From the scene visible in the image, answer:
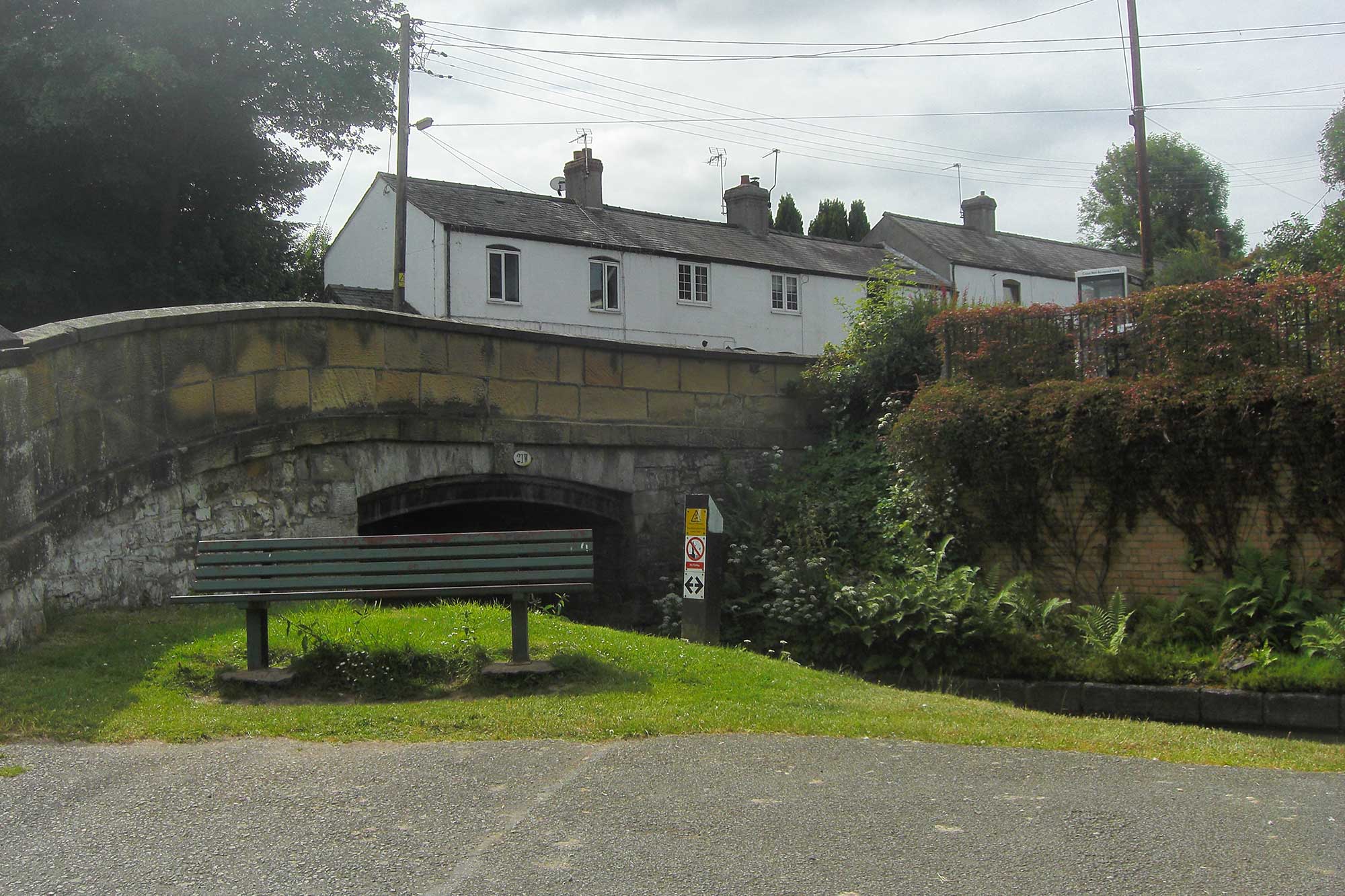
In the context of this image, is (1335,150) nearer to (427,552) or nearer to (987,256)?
(987,256)

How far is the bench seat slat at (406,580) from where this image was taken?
733cm

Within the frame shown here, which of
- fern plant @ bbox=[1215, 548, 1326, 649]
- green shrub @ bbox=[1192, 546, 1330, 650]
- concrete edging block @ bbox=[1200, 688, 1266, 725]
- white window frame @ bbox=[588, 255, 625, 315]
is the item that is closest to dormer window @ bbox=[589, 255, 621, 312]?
white window frame @ bbox=[588, 255, 625, 315]

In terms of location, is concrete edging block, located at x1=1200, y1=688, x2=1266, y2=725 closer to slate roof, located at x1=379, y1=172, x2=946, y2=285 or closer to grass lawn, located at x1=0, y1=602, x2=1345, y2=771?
grass lawn, located at x1=0, y1=602, x2=1345, y2=771

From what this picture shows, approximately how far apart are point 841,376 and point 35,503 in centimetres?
988

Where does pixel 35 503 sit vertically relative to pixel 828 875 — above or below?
above

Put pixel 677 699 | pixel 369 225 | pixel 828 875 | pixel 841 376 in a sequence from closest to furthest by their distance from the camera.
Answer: pixel 828 875, pixel 677 699, pixel 841 376, pixel 369 225

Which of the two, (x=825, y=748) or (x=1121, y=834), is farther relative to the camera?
(x=825, y=748)

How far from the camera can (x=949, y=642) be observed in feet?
36.0

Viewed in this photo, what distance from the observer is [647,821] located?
4.87m

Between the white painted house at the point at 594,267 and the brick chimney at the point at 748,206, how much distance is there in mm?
46

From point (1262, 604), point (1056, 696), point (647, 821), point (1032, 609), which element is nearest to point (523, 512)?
point (1032, 609)

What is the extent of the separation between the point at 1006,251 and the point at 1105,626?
36.7 meters

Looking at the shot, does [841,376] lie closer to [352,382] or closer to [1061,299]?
[352,382]

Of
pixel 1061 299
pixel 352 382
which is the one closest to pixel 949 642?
pixel 352 382
